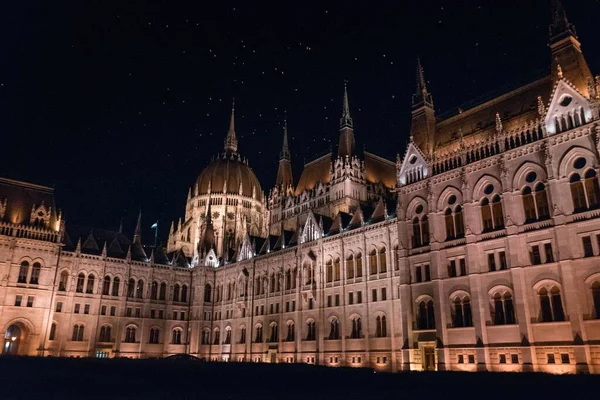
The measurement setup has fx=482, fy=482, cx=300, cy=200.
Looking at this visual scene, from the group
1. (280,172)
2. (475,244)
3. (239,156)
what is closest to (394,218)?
(475,244)

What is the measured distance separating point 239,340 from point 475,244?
4681 centimetres

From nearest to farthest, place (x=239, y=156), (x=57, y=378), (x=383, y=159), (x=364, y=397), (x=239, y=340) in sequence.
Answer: (x=364, y=397)
(x=57, y=378)
(x=239, y=340)
(x=383, y=159)
(x=239, y=156)

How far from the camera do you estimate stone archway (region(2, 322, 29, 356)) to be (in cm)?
→ 6643

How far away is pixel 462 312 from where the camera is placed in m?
42.9

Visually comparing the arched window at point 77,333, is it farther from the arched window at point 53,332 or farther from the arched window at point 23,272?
the arched window at point 23,272

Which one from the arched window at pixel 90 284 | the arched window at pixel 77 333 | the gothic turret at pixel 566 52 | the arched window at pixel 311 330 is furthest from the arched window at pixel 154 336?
the gothic turret at pixel 566 52

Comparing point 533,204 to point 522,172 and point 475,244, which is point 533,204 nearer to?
point 522,172

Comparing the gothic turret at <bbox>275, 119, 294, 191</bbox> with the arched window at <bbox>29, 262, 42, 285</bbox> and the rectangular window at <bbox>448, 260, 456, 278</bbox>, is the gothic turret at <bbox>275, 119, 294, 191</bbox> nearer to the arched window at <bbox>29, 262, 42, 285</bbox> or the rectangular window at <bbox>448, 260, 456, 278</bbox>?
the arched window at <bbox>29, 262, 42, 285</bbox>

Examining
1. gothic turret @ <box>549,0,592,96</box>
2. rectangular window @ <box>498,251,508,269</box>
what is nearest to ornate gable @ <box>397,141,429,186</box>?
rectangular window @ <box>498,251,508,269</box>

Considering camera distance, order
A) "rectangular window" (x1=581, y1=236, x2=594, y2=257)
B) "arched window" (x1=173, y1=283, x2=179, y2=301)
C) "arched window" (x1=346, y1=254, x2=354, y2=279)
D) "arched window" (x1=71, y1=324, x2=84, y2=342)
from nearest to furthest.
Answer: "rectangular window" (x1=581, y1=236, x2=594, y2=257), "arched window" (x1=346, y1=254, x2=354, y2=279), "arched window" (x1=71, y1=324, x2=84, y2=342), "arched window" (x1=173, y1=283, x2=179, y2=301)

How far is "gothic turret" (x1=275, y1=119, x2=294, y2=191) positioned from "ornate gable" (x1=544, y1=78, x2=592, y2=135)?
201 ft

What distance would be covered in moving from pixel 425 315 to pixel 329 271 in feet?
63.7

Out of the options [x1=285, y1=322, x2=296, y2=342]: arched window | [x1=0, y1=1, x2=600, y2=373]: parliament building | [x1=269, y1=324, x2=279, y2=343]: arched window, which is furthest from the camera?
[x1=269, y1=324, x2=279, y2=343]: arched window

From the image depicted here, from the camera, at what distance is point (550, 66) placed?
43938 mm
